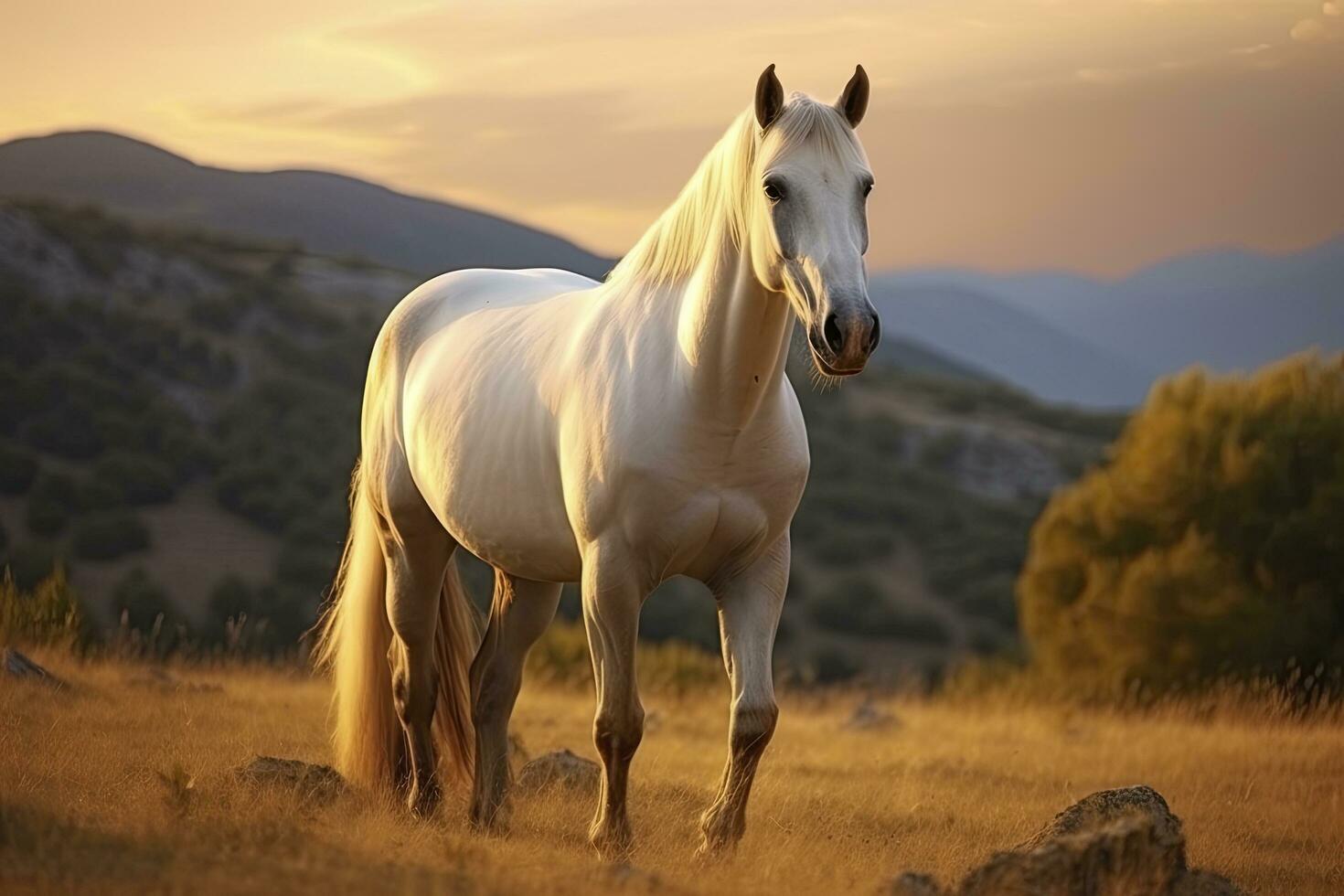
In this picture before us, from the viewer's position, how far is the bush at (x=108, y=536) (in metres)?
28.7

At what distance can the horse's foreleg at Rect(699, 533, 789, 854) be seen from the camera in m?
5.11

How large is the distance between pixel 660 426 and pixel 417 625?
6.94 ft

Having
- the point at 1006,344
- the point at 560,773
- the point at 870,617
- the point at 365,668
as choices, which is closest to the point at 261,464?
the point at 870,617

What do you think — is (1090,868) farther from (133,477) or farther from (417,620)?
(133,477)

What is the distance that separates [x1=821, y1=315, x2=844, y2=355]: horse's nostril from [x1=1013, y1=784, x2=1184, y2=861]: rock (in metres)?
1.86

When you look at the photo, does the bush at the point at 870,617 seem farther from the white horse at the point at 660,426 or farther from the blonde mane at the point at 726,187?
the blonde mane at the point at 726,187

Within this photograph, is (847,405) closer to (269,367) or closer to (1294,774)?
(269,367)

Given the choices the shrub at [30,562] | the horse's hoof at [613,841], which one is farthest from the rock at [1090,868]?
the shrub at [30,562]

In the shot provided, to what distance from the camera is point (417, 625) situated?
653cm

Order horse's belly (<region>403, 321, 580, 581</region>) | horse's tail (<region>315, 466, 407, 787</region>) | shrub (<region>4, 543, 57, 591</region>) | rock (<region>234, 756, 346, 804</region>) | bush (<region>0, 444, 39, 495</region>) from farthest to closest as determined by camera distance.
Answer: bush (<region>0, 444, 39, 495</region>), shrub (<region>4, 543, 57, 591</region>), horse's tail (<region>315, 466, 407, 787</region>), rock (<region>234, 756, 346, 804</region>), horse's belly (<region>403, 321, 580, 581</region>)

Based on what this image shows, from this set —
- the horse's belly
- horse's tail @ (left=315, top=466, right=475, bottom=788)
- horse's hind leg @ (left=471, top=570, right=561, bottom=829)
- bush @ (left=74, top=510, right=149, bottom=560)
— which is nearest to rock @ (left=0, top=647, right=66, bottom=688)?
horse's tail @ (left=315, top=466, right=475, bottom=788)

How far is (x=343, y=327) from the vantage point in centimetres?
4262

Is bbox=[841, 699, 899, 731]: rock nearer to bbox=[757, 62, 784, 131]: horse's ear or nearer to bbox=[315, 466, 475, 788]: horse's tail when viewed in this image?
bbox=[315, 466, 475, 788]: horse's tail

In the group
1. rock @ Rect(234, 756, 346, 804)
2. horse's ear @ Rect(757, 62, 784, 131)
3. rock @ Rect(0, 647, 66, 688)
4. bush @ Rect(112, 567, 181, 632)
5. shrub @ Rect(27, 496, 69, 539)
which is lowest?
bush @ Rect(112, 567, 181, 632)
